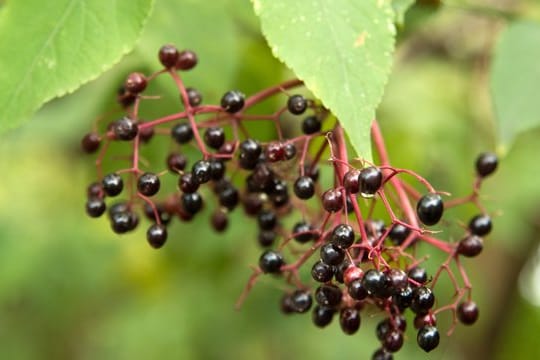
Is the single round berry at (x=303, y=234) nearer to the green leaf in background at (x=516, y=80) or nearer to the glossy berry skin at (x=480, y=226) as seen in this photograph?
the glossy berry skin at (x=480, y=226)

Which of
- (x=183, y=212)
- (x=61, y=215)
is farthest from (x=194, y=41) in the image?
(x=61, y=215)

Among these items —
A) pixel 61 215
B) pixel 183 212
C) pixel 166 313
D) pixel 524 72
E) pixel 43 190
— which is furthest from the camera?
pixel 43 190

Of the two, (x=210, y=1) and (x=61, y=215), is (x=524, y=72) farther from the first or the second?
(x=61, y=215)

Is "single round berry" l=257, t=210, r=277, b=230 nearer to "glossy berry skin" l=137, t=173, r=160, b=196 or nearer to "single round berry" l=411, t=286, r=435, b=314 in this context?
"glossy berry skin" l=137, t=173, r=160, b=196

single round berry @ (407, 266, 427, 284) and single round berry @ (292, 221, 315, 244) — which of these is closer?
single round berry @ (407, 266, 427, 284)

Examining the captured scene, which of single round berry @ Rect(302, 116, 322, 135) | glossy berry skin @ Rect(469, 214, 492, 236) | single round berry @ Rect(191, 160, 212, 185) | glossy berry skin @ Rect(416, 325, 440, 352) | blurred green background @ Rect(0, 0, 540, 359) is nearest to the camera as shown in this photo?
glossy berry skin @ Rect(416, 325, 440, 352)

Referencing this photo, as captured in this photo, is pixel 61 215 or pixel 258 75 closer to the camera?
pixel 258 75

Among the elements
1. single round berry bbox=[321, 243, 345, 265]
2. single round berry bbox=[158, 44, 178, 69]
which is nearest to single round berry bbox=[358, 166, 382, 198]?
single round berry bbox=[321, 243, 345, 265]
